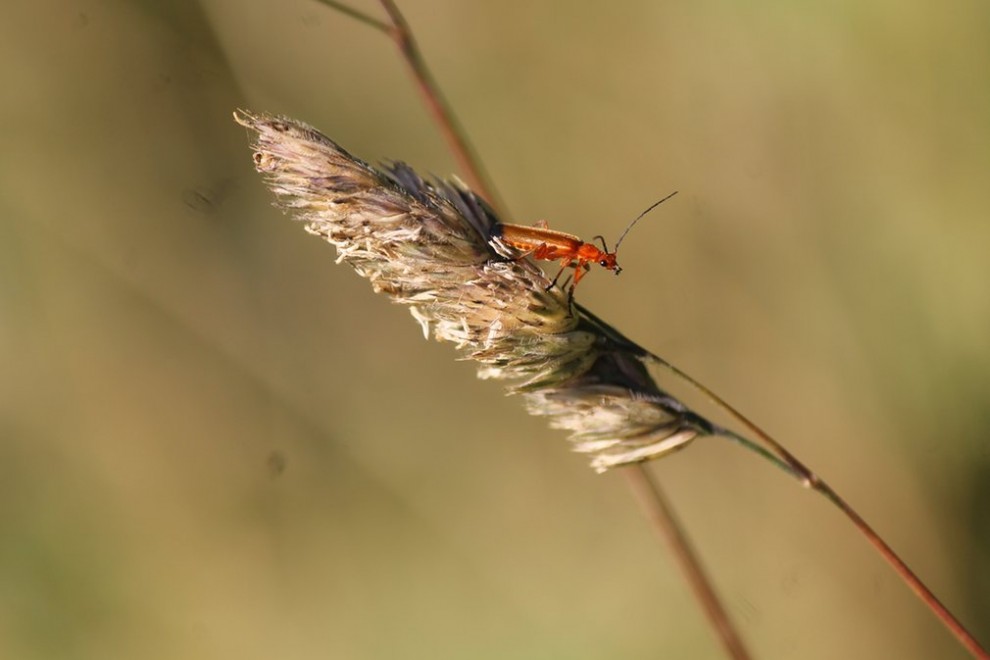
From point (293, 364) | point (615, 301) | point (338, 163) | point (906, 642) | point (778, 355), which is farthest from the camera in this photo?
point (293, 364)

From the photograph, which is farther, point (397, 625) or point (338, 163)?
point (397, 625)

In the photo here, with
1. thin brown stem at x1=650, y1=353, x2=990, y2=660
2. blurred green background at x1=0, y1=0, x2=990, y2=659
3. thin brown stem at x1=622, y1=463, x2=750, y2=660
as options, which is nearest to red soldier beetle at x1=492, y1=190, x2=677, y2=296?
thin brown stem at x1=650, y1=353, x2=990, y2=660

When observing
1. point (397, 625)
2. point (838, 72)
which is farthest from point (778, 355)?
point (397, 625)

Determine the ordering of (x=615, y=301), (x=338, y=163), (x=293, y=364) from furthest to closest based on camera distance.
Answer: (x=293, y=364) < (x=615, y=301) < (x=338, y=163)

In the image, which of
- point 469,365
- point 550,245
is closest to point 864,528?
point 550,245

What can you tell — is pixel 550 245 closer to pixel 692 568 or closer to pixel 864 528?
pixel 864 528

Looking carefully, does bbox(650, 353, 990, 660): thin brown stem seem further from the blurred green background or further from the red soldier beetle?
the blurred green background

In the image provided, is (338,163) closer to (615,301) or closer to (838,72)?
(615,301)

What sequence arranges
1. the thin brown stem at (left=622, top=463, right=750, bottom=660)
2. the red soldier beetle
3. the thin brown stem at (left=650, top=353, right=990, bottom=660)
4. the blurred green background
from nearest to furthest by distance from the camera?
the thin brown stem at (left=650, top=353, right=990, bottom=660) < the red soldier beetle < the thin brown stem at (left=622, top=463, right=750, bottom=660) < the blurred green background
